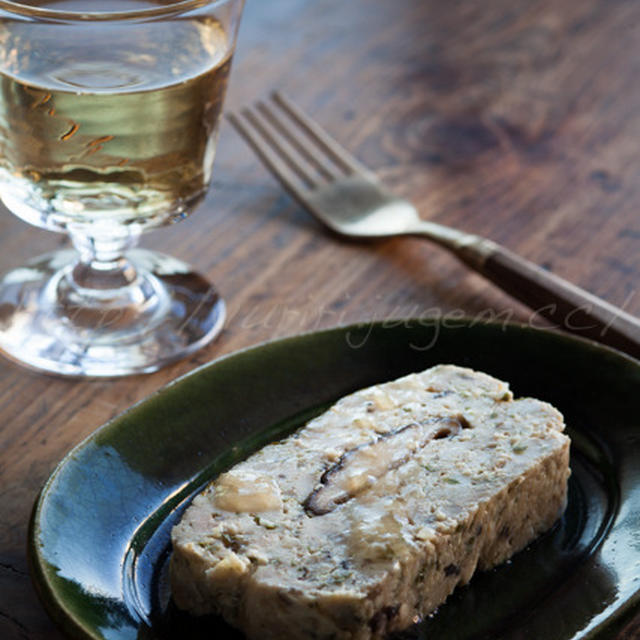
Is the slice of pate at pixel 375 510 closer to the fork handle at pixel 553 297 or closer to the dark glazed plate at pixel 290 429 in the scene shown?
the dark glazed plate at pixel 290 429

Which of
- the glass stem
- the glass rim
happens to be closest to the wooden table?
the glass stem

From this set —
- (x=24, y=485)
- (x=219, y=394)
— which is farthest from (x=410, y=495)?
(x=24, y=485)

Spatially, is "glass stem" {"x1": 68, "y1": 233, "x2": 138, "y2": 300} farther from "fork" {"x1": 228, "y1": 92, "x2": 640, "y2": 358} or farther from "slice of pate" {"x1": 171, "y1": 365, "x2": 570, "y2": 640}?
"slice of pate" {"x1": 171, "y1": 365, "x2": 570, "y2": 640}

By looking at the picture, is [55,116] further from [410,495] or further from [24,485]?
[410,495]

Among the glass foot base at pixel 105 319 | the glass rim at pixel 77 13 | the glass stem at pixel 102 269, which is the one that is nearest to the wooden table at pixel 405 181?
the glass foot base at pixel 105 319

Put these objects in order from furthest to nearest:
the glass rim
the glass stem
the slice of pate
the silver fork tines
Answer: the silver fork tines → the glass stem → the glass rim → the slice of pate

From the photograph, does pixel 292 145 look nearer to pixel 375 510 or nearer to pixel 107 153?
pixel 107 153
